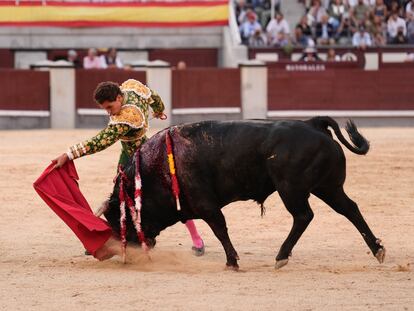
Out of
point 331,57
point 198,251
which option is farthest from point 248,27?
point 198,251

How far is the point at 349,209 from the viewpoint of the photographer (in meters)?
7.90

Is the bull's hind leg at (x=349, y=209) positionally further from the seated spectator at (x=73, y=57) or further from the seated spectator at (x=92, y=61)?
the seated spectator at (x=73, y=57)

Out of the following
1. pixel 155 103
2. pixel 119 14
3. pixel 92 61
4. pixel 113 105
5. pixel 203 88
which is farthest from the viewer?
pixel 119 14

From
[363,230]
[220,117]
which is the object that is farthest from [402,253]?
[220,117]

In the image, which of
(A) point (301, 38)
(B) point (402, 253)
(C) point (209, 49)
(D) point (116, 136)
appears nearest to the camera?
(D) point (116, 136)

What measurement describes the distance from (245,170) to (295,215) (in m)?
0.41

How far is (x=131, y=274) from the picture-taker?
7.63 m

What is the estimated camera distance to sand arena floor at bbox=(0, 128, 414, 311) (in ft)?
21.9

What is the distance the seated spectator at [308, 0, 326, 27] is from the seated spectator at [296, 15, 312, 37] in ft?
0.43

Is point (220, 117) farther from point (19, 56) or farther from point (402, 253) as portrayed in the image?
point (402, 253)

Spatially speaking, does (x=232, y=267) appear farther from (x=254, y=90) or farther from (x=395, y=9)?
(x=395, y=9)

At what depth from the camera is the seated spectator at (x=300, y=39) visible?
22.2 meters

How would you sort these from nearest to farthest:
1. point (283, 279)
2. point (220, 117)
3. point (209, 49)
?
point (283, 279) → point (220, 117) → point (209, 49)

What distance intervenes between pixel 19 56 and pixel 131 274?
1648 cm
